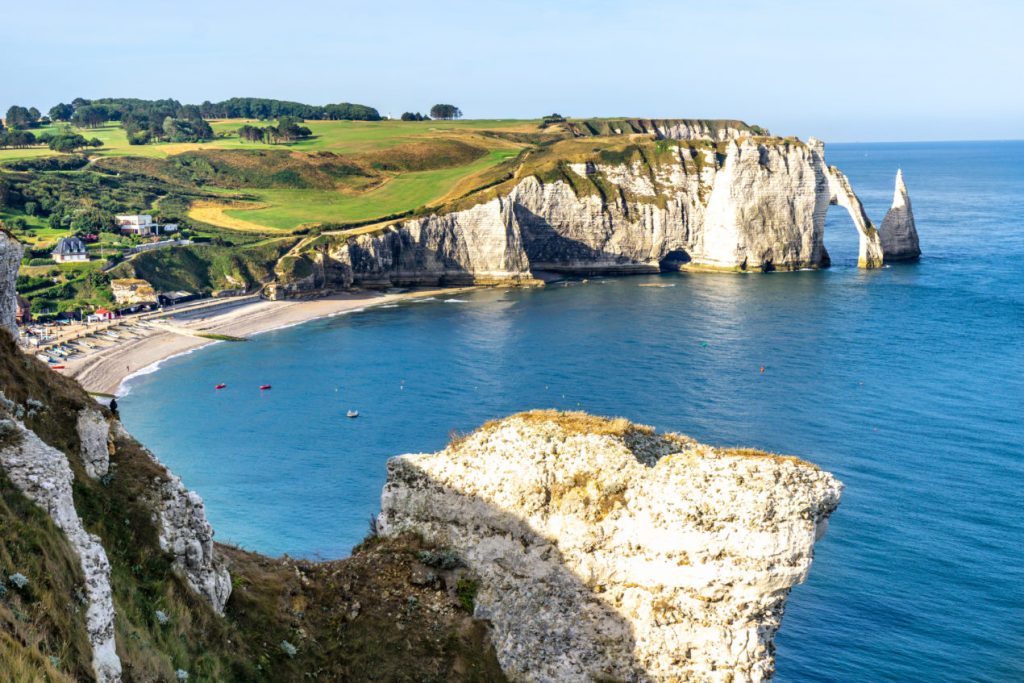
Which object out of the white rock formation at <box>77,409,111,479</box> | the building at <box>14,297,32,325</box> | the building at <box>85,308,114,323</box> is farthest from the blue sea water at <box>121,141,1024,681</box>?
the white rock formation at <box>77,409,111,479</box>

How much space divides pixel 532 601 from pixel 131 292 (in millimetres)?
107410

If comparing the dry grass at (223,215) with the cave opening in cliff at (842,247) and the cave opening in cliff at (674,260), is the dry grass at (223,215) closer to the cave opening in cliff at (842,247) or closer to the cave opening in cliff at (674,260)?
the cave opening in cliff at (674,260)

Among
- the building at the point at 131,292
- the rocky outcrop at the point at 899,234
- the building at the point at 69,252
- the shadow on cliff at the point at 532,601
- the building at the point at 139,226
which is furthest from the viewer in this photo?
the rocky outcrop at the point at 899,234

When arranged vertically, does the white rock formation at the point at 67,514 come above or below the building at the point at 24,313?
above

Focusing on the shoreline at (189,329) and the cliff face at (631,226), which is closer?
the shoreline at (189,329)

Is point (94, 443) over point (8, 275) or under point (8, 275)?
under

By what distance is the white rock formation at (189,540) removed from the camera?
23.7 m

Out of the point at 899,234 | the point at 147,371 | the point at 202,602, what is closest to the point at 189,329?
the point at 147,371

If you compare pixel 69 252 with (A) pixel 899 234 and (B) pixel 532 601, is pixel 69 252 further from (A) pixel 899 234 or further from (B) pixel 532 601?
(A) pixel 899 234

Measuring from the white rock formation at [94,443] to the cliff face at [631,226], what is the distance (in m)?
116

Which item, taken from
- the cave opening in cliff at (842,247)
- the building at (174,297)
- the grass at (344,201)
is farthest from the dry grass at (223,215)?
the cave opening in cliff at (842,247)

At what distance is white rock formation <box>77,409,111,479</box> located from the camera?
2416 centimetres

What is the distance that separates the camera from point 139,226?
14975 cm

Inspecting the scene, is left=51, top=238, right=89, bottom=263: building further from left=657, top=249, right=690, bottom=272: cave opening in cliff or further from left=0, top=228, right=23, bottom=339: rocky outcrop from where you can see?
left=0, top=228, right=23, bottom=339: rocky outcrop
